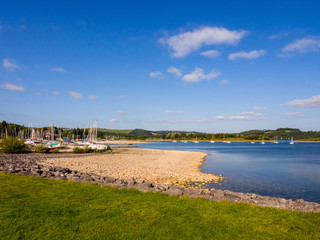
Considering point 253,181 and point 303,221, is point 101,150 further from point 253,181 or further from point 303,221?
point 303,221

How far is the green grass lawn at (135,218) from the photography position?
692 centimetres

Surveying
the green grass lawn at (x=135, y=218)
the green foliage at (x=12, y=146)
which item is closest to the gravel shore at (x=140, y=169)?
the green foliage at (x=12, y=146)

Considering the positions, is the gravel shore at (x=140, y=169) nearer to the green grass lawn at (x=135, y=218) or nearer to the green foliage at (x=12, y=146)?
the green foliage at (x=12, y=146)

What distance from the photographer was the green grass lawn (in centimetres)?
692

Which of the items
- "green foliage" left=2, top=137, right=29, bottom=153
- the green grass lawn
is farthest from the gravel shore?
the green grass lawn

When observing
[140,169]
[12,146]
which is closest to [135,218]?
[140,169]

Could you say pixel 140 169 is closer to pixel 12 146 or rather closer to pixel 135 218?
pixel 135 218

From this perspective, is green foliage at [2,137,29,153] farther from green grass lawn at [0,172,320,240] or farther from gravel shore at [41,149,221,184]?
green grass lawn at [0,172,320,240]

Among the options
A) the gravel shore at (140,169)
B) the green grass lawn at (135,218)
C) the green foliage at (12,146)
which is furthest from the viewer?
the green foliage at (12,146)

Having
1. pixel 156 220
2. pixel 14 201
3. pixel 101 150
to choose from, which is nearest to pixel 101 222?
pixel 156 220

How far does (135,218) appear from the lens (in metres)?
8.05

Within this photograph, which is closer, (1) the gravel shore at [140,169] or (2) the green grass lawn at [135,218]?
(2) the green grass lawn at [135,218]

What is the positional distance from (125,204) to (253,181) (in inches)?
920

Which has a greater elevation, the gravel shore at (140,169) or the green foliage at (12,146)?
the green foliage at (12,146)
